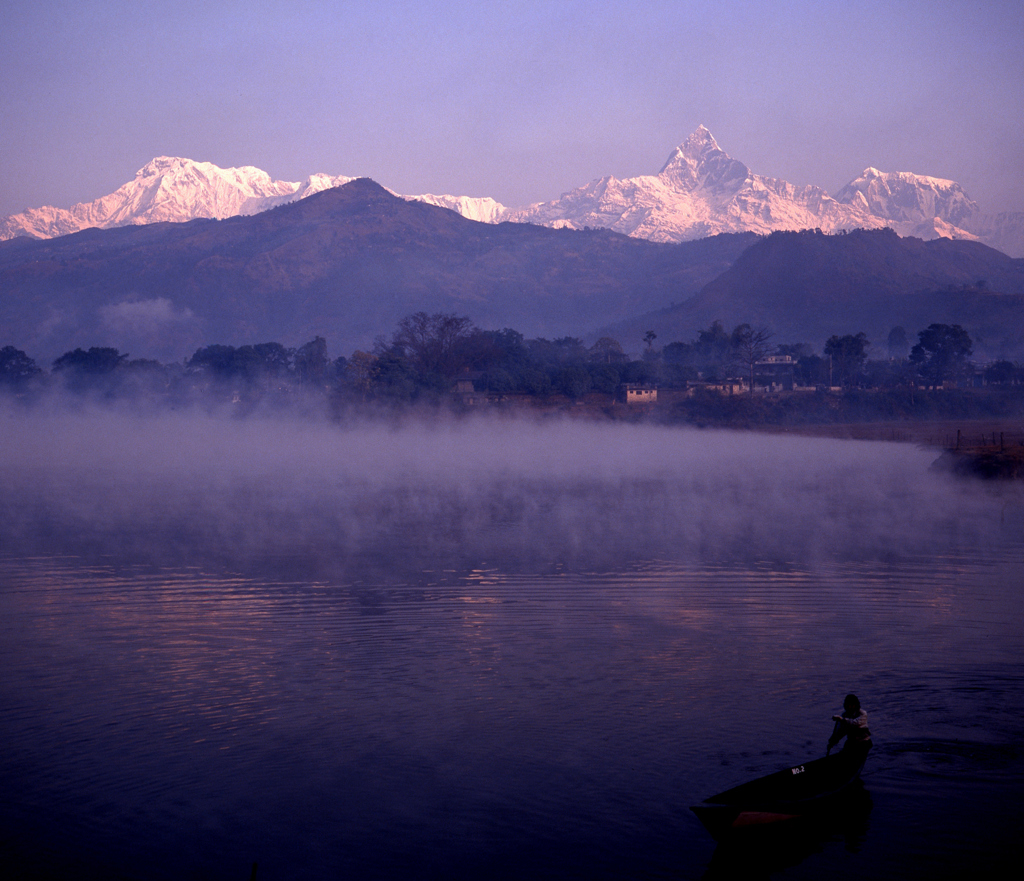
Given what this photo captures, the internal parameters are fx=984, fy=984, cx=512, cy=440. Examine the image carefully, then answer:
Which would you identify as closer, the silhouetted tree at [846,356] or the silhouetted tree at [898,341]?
the silhouetted tree at [846,356]

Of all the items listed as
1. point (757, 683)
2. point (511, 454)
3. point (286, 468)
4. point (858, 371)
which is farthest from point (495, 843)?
point (858, 371)

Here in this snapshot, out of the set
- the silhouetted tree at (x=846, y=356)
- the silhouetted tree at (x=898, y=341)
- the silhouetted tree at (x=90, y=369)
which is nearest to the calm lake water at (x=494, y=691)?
the silhouetted tree at (x=846, y=356)

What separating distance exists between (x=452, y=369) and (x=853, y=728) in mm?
92268

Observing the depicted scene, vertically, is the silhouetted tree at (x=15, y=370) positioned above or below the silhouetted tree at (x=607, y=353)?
below

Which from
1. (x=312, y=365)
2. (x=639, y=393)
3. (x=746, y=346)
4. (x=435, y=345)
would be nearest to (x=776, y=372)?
(x=746, y=346)

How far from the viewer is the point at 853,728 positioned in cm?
1184

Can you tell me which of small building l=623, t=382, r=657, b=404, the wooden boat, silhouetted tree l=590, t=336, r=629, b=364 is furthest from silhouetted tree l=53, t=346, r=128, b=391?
the wooden boat

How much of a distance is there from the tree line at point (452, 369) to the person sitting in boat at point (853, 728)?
80.0 metres

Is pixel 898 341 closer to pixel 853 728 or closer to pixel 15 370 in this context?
pixel 15 370

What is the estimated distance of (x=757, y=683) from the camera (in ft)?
52.4

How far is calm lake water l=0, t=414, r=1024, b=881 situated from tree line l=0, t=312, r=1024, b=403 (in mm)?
59147

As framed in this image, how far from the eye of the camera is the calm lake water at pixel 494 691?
36.5ft

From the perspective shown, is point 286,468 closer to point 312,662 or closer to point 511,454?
point 511,454

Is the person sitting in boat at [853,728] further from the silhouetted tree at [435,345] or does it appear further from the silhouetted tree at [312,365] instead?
the silhouetted tree at [312,365]
